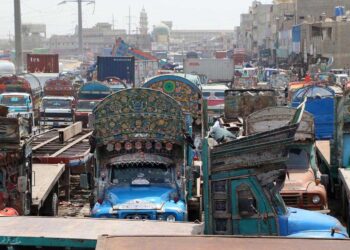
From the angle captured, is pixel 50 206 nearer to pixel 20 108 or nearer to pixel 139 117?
pixel 139 117

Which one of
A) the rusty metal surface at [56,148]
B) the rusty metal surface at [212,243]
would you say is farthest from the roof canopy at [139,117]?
the rusty metal surface at [212,243]

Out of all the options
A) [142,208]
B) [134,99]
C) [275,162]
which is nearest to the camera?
[275,162]

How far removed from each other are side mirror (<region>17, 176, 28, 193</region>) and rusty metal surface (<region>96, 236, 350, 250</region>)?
20.4 ft

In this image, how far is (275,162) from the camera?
8.49 metres

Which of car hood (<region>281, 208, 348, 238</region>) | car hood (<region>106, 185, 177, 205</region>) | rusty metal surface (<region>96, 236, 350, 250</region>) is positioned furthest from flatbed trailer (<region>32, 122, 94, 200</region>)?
rusty metal surface (<region>96, 236, 350, 250</region>)

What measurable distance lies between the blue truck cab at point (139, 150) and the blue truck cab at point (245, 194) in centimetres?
258

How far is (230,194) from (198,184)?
4.76 meters

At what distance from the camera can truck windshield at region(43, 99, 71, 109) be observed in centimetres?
3416

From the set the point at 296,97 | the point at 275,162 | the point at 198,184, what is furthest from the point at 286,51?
the point at 275,162

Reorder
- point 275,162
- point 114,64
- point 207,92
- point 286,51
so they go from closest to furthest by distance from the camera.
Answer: point 275,162
point 207,92
point 114,64
point 286,51

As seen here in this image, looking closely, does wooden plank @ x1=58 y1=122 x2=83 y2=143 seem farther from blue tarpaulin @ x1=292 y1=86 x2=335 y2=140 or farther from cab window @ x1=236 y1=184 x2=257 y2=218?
cab window @ x1=236 y1=184 x2=257 y2=218

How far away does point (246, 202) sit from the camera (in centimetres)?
878

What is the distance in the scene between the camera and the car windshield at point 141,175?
12062 mm

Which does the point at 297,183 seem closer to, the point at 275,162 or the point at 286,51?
the point at 275,162
